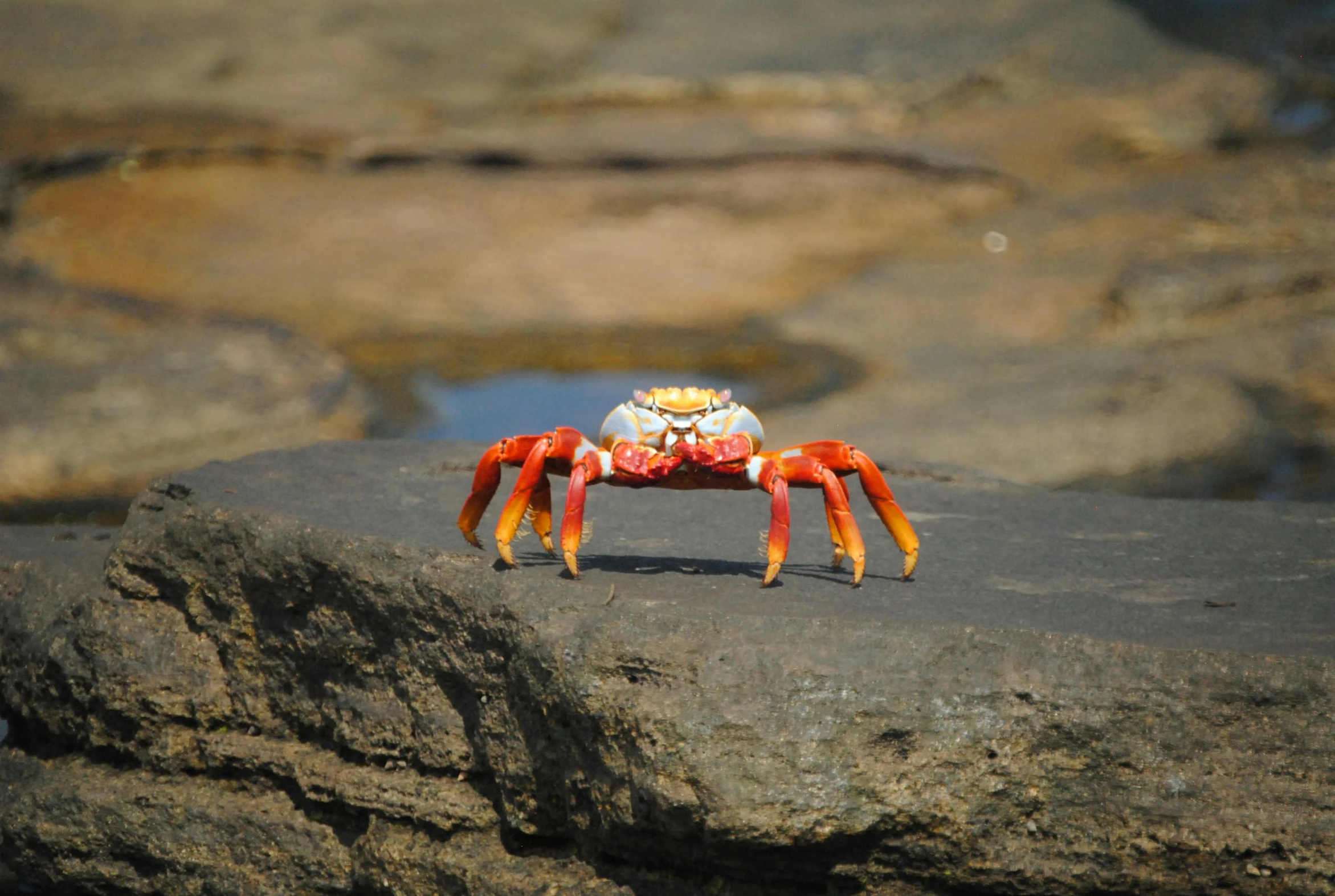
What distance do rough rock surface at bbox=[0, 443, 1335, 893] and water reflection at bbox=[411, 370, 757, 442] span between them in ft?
17.0

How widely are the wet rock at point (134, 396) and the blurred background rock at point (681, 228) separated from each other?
4 cm

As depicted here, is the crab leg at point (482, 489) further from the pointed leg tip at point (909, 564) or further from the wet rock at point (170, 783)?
the pointed leg tip at point (909, 564)

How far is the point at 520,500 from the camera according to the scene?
4918mm

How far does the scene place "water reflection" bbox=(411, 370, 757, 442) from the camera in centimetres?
1177

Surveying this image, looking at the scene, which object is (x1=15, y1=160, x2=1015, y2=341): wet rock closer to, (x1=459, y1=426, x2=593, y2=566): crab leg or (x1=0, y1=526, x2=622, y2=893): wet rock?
(x1=0, y1=526, x2=622, y2=893): wet rock

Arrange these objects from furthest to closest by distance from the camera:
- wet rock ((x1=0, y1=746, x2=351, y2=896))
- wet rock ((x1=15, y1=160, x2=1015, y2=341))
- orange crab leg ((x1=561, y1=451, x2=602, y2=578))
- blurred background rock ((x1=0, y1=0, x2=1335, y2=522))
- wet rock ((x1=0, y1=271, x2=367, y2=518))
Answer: wet rock ((x1=15, y1=160, x2=1015, y2=341)) < blurred background rock ((x1=0, y1=0, x2=1335, y2=522)) < wet rock ((x1=0, y1=271, x2=367, y2=518)) < wet rock ((x1=0, y1=746, x2=351, y2=896)) < orange crab leg ((x1=561, y1=451, x2=602, y2=578))

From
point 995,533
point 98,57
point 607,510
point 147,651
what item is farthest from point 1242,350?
point 98,57

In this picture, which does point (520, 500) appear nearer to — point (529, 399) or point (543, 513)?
point (543, 513)

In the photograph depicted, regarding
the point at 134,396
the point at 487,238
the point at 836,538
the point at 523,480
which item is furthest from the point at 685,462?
the point at 487,238

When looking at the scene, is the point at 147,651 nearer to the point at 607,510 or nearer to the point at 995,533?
the point at 607,510

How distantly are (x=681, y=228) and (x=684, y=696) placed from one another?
13.0 metres

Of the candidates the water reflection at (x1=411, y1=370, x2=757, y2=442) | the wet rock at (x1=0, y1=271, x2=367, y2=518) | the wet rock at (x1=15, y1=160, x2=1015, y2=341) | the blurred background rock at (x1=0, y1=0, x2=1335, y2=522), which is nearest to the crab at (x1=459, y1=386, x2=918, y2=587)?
the blurred background rock at (x1=0, y1=0, x2=1335, y2=522)

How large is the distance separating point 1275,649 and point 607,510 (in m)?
3.08

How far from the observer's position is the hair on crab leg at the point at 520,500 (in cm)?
488
